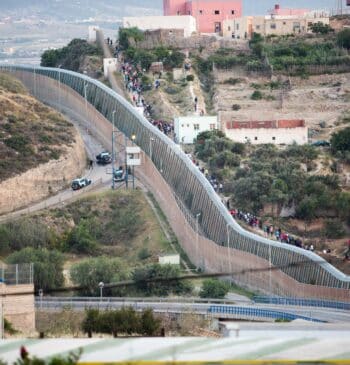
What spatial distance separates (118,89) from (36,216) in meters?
24.7

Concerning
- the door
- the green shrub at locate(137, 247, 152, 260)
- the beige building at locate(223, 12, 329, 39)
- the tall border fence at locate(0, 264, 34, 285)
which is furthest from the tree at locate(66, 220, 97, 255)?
the door

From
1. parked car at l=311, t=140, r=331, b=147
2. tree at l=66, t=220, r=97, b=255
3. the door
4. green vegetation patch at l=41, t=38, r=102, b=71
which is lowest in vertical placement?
tree at l=66, t=220, r=97, b=255

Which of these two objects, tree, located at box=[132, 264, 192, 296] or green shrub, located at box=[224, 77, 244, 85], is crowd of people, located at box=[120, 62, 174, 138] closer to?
green shrub, located at box=[224, 77, 244, 85]

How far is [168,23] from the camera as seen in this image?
139 meters

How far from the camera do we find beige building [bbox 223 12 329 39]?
138m

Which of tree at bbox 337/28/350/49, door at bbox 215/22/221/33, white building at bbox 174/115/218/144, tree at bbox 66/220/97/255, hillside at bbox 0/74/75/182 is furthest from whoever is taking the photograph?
door at bbox 215/22/221/33

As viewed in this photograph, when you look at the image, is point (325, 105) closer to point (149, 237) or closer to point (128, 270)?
point (149, 237)

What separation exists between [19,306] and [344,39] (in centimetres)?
6769

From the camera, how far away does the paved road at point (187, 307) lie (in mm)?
76625

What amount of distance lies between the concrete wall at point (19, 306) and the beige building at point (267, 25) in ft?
216

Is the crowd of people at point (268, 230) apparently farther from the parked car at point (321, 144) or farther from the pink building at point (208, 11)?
the pink building at point (208, 11)

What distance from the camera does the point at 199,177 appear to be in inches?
3812

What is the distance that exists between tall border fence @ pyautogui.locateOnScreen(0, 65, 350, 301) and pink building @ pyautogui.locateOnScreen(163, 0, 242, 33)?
1812cm

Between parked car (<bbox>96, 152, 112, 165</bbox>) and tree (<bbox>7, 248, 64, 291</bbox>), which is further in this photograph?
parked car (<bbox>96, 152, 112, 165</bbox>)
